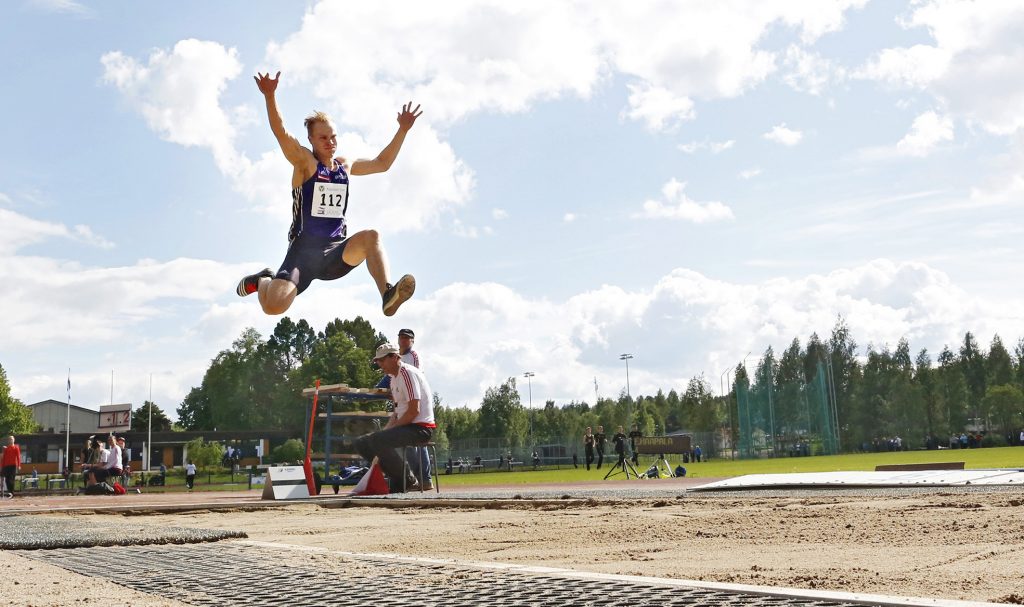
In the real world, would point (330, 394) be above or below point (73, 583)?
above

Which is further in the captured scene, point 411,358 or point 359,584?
point 411,358

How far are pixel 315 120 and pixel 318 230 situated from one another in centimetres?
113

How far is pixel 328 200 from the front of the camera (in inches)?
340

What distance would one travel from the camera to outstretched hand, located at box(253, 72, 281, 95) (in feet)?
27.6

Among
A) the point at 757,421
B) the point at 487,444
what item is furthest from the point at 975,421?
the point at 487,444

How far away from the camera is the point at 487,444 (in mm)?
62156

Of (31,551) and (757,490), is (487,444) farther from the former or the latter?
(31,551)

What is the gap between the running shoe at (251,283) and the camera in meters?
8.29

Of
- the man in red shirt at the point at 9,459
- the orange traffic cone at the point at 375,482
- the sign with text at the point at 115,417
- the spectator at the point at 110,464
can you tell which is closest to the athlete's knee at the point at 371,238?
the orange traffic cone at the point at 375,482

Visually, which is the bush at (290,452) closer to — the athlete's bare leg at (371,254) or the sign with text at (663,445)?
the sign with text at (663,445)

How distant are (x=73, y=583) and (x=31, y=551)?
1912 millimetres

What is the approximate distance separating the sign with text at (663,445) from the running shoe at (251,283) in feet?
116

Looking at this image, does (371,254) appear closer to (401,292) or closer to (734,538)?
(401,292)

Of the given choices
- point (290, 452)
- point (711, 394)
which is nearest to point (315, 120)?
point (290, 452)
